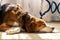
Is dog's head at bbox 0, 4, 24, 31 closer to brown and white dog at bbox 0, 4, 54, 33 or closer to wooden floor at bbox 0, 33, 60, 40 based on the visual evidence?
brown and white dog at bbox 0, 4, 54, 33

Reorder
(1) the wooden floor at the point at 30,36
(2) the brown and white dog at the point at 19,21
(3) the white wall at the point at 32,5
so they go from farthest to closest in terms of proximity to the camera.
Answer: (3) the white wall at the point at 32,5 → (2) the brown and white dog at the point at 19,21 → (1) the wooden floor at the point at 30,36

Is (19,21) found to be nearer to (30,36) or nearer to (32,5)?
(30,36)

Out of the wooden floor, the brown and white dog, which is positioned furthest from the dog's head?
the wooden floor

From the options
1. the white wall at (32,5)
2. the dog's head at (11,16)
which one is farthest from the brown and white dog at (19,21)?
the white wall at (32,5)

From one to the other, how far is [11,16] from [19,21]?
10 cm

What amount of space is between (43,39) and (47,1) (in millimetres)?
895

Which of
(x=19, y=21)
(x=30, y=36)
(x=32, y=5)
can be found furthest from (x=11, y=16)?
(x=32, y=5)

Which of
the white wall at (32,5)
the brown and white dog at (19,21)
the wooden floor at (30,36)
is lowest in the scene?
the wooden floor at (30,36)

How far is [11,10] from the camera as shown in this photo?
171 cm

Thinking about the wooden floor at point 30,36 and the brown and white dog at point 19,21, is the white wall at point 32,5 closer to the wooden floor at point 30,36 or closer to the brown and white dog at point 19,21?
the brown and white dog at point 19,21

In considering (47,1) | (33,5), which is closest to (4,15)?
(33,5)

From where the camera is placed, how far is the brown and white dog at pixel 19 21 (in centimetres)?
161

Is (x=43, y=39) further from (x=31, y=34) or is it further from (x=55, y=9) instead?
(x=55, y=9)

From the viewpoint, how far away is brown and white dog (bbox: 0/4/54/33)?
161cm
